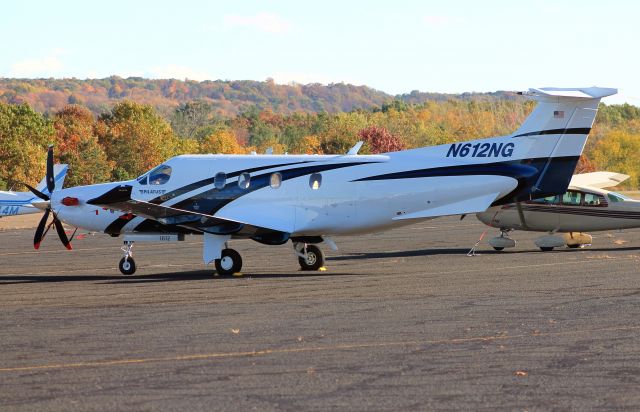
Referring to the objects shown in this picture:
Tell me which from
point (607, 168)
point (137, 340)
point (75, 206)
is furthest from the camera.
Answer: point (607, 168)

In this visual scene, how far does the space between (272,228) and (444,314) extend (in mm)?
8652

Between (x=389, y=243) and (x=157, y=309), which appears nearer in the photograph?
(x=157, y=309)

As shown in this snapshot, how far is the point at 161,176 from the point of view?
86.9 ft

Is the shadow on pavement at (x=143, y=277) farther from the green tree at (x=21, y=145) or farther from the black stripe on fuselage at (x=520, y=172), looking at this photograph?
the green tree at (x=21, y=145)

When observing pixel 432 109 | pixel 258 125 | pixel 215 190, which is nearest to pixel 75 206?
pixel 215 190

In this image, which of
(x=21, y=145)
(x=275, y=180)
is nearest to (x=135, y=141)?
(x=21, y=145)

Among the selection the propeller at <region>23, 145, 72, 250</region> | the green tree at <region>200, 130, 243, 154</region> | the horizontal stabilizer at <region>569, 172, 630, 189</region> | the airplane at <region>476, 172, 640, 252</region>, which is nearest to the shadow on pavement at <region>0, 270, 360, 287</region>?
the propeller at <region>23, 145, 72, 250</region>

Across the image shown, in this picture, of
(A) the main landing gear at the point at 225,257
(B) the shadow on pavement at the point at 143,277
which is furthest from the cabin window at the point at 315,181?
(B) the shadow on pavement at the point at 143,277

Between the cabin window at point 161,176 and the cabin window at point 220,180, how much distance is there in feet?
3.97

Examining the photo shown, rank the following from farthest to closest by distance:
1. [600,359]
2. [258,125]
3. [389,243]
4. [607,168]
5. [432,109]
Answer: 1. [432,109]
2. [258,125]
3. [607,168]
4. [389,243]
5. [600,359]

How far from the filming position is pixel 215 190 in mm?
25906

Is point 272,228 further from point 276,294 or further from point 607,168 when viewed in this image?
point 607,168

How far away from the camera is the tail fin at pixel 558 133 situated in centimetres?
2492

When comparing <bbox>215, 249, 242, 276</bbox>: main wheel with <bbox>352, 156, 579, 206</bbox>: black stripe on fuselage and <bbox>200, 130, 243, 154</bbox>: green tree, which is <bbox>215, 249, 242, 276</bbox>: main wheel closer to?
<bbox>352, 156, 579, 206</bbox>: black stripe on fuselage
